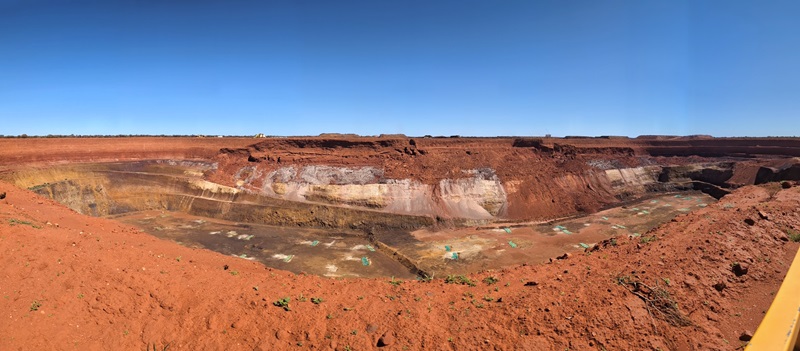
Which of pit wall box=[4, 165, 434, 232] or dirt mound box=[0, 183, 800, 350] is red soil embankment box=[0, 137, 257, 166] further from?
dirt mound box=[0, 183, 800, 350]

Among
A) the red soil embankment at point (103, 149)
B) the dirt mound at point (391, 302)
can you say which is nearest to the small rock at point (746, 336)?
the dirt mound at point (391, 302)

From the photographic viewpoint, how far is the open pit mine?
6.59m

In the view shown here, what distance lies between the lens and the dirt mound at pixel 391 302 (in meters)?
6.13

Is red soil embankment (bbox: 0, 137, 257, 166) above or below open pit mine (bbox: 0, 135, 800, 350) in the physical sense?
above

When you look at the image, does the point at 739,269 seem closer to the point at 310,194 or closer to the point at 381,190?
the point at 381,190

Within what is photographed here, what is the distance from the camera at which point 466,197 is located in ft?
88.1

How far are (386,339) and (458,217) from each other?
19329 millimetres

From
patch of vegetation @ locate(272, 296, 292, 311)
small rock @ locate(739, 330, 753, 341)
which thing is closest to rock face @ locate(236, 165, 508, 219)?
patch of vegetation @ locate(272, 296, 292, 311)

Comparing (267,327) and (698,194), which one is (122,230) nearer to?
(267,327)

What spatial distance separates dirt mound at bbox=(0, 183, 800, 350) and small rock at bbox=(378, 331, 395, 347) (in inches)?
0.8

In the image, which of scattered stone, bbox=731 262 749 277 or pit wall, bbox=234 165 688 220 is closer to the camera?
scattered stone, bbox=731 262 749 277

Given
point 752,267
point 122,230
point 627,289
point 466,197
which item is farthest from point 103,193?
point 752,267

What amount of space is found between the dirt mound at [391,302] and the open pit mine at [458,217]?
6cm

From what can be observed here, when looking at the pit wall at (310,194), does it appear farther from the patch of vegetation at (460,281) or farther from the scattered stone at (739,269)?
the scattered stone at (739,269)
